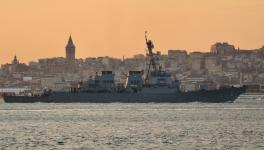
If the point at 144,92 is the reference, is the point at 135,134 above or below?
below

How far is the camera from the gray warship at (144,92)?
584ft

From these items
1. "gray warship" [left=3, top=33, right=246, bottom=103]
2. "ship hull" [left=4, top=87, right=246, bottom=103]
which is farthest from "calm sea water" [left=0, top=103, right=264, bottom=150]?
"ship hull" [left=4, top=87, right=246, bottom=103]

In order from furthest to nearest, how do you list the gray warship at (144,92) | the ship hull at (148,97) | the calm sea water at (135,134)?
the ship hull at (148,97) → the gray warship at (144,92) → the calm sea water at (135,134)

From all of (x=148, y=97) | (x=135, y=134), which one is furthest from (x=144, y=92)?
(x=135, y=134)

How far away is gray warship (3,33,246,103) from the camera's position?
584ft

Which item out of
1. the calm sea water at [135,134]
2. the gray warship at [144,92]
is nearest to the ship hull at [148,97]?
the gray warship at [144,92]

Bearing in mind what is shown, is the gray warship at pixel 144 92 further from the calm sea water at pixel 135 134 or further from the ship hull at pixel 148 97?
the calm sea water at pixel 135 134

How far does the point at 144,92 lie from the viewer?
180125 mm

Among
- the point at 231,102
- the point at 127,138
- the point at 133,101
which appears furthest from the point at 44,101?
the point at 127,138

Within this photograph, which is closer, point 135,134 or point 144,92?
point 135,134

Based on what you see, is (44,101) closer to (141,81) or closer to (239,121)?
(141,81)

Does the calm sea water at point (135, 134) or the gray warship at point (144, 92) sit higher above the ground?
the gray warship at point (144, 92)

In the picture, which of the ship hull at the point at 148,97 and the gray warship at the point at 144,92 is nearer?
the gray warship at the point at 144,92

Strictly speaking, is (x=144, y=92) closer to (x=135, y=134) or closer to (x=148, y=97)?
(x=148, y=97)
